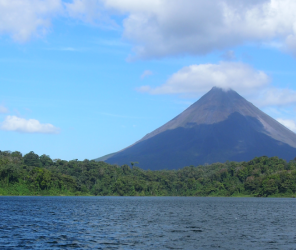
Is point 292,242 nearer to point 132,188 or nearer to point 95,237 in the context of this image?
point 95,237

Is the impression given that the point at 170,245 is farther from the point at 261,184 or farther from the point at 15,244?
the point at 261,184

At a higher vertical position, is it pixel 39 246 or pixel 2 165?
pixel 2 165

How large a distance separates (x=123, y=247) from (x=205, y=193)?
167 meters

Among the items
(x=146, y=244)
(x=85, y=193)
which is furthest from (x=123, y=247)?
(x=85, y=193)

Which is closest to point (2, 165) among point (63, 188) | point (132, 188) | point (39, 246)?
point (63, 188)

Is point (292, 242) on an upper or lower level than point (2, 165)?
lower

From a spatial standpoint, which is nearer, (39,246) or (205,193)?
(39,246)

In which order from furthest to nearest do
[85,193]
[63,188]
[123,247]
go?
Result: [85,193] < [63,188] < [123,247]

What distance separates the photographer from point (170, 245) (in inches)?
1225

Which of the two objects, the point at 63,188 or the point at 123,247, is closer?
the point at 123,247

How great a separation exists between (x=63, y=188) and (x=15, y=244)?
135335 mm

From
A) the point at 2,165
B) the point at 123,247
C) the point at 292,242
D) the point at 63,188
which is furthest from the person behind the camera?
the point at 63,188

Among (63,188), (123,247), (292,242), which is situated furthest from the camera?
(63,188)

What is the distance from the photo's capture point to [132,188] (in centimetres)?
19388
